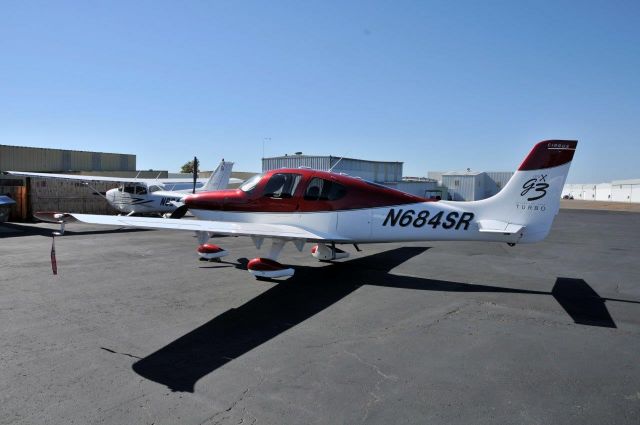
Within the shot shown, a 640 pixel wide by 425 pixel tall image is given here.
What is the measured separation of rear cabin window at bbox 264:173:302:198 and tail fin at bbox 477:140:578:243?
4.20m

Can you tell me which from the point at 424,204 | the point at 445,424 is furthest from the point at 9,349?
the point at 424,204

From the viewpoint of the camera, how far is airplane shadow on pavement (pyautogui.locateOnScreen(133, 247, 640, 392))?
15.9 feet

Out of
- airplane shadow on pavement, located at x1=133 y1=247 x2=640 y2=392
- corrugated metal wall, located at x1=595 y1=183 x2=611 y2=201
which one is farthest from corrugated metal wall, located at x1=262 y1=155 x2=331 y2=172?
corrugated metal wall, located at x1=595 y1=183 x2=611 y2=201

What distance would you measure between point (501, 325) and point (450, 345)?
1364mm

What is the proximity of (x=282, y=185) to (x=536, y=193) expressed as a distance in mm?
5533

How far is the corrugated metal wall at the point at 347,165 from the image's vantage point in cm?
3831

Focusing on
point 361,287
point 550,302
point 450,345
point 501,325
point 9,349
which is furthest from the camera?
point 361,287

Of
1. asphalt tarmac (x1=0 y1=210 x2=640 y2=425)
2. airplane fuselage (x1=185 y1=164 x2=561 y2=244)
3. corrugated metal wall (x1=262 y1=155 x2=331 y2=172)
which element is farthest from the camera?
corrugated metal wall (x1=262 y1=155 x2=331 y2=172)

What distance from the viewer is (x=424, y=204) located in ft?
30.2

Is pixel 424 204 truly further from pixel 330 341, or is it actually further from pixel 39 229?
pixel 39 229

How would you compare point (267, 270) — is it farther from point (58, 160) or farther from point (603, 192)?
point (603, 192)

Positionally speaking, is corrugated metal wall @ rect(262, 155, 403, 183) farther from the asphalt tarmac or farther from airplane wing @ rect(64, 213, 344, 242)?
the asphalt tarmac

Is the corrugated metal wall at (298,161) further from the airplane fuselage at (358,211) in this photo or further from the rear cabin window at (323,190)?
the rear cabin window at (323,190)

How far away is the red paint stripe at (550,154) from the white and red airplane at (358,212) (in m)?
0.02
